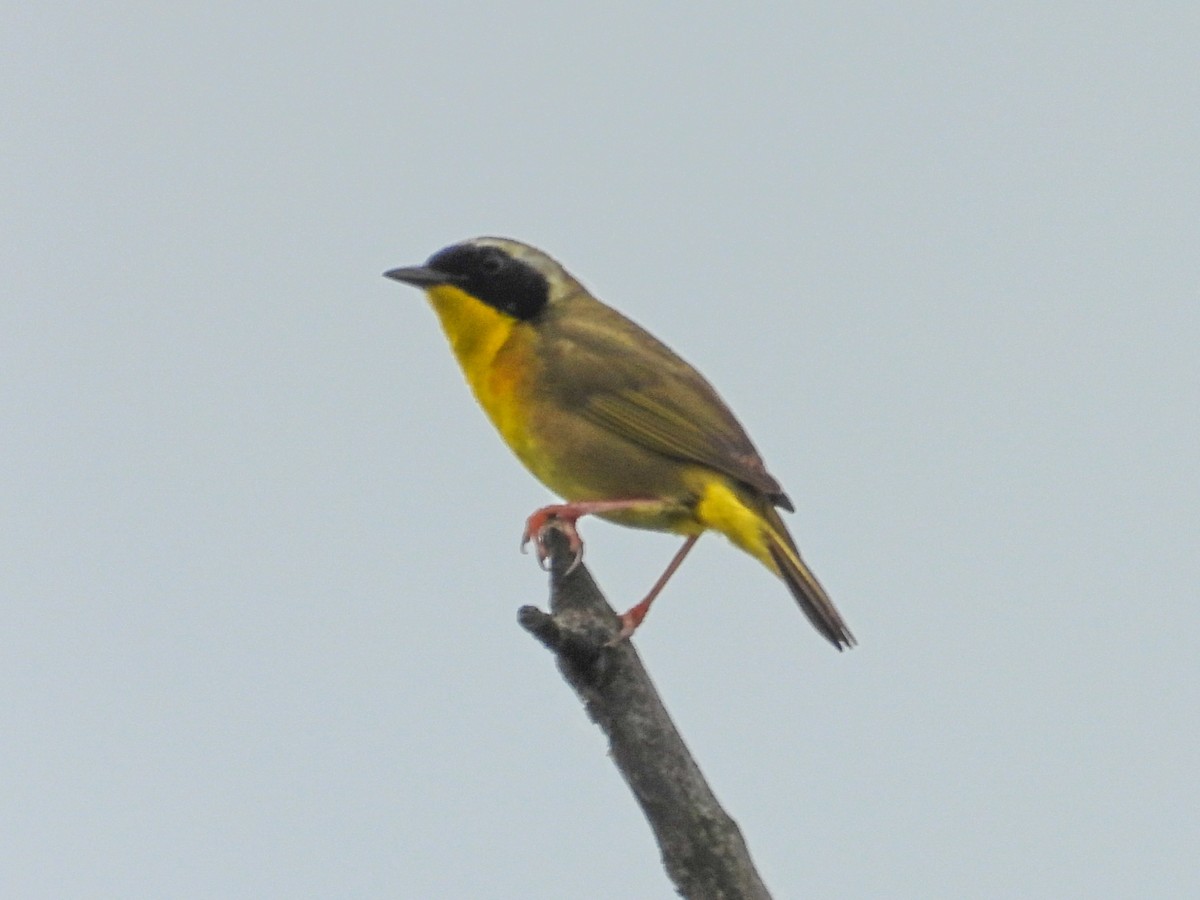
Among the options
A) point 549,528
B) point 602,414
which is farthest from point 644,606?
point 602,414

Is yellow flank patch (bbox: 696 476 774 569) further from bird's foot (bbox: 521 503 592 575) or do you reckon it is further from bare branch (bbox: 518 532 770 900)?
bare branch (bbox: 518 532 770 900)

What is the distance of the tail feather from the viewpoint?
320 inches

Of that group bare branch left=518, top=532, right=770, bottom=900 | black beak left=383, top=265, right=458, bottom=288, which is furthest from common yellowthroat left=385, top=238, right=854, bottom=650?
bare branch left=518, top=532, right=770, bottom=900

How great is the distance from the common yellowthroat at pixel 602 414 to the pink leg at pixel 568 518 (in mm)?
12

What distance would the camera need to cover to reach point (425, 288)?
9750 mm

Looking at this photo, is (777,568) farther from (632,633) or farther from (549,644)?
(549,644)

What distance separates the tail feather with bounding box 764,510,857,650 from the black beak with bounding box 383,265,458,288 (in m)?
2.47

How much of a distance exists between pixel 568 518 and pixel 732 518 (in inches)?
36.6

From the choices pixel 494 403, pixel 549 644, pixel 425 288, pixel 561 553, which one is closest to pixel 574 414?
pixel 494 403

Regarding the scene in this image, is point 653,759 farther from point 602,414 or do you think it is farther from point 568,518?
point 602,414

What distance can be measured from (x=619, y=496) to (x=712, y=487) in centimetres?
50

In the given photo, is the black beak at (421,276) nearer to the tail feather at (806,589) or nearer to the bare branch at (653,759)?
the tail feather at (806,589)

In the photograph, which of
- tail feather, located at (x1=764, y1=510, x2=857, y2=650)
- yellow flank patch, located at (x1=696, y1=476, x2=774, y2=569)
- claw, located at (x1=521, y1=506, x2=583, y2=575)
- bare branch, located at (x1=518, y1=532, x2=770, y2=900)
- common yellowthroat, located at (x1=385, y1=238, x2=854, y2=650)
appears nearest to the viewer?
bare branch, located at (x1=518, y1=532, x2=770, y2=900)

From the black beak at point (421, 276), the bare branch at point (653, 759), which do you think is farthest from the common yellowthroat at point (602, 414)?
the bare branch at point (653, 759)
